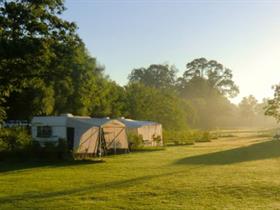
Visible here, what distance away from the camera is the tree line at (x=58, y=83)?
20984 mm

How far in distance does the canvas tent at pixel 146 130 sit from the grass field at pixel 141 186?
14.5 metres

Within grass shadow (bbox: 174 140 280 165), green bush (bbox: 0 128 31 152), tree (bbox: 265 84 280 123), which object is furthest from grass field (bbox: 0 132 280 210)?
tree (bbox: 265 84 280 123)

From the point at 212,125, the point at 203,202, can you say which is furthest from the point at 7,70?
the point at 212,125

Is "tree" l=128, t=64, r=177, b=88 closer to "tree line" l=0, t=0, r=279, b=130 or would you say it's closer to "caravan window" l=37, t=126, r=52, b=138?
"tree line" l=0, t=0, r=279, b=130

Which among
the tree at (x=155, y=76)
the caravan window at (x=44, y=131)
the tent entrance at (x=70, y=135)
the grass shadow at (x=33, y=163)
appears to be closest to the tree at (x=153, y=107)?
the caravan window at (x=44, y=131)

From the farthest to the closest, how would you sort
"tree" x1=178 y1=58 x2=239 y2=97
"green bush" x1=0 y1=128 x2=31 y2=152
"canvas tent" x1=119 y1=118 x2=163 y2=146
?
"tree" x1=178 y1=58 x2=239 y2=97 < "canvas tent" x1=119 y1=118 x2=163 y2=146 < "green bush" x1=0 y1=128 x2=31 y2=152

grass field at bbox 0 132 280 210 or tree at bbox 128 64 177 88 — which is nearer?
grass field at bbox 0 132 280 210

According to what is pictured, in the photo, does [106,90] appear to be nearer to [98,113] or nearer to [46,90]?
[98,113]

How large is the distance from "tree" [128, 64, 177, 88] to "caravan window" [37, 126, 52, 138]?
89.3 metres

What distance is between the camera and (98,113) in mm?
46000

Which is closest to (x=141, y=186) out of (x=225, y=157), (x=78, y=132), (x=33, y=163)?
(x=33, y=163)

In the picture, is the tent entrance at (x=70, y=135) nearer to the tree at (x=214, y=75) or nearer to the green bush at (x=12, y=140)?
the green bush at (x=12, y=140)

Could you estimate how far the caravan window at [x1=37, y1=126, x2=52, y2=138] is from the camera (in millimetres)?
26906

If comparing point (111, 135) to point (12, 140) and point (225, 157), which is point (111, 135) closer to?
point (12, 140)
